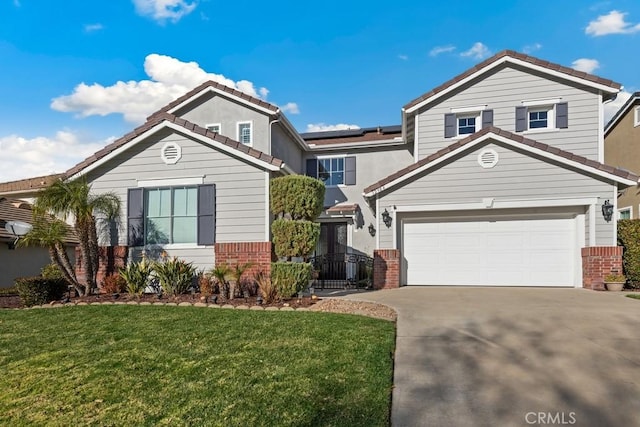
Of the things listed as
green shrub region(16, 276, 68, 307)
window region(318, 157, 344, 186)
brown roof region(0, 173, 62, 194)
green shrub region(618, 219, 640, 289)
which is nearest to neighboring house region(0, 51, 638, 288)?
green shrub region(618, 219, 640, 289)

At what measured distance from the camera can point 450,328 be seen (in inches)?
237

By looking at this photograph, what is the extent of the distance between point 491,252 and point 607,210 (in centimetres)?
317

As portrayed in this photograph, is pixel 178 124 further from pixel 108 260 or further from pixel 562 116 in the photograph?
pixel 562 116

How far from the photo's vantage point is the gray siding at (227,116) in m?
14.1

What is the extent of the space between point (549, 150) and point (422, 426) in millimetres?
10094

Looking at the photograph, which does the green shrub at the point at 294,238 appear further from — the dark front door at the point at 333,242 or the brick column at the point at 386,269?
the dark front door at the point at 333,242

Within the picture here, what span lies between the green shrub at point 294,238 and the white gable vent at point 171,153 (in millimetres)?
3709

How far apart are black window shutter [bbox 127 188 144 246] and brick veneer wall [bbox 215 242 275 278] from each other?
2448 millimetres

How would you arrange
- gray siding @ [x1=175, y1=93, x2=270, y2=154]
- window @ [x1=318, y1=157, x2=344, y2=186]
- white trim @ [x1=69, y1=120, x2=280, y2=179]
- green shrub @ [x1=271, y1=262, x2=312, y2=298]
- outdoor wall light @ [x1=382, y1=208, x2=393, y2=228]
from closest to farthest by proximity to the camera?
green shrub @ [x1=271, y1=262, x2=312, y2=298] → white trim @ [x1=69, y1=120, x2=280, y2=179] → outdoor wall light @ [x1=382, y1=208, x2=393, y2=228] → gray siding @ [x1=175, y1=93, x2=270, y2=154] → window @ [x1=318, y1=157, x2=344, y2=186]

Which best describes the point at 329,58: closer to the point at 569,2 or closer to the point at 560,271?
the point at 569,2

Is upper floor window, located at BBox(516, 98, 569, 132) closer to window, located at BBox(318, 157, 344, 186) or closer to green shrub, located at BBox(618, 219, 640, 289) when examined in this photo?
green shrub, located at BBox(618, 219, 640, 289)

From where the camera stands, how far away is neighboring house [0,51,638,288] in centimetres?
1040

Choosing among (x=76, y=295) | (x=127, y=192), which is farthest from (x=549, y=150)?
(x=76, y=295)

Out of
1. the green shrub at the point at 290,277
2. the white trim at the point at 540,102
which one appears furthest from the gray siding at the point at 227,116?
the white trim at the point at 540,102
